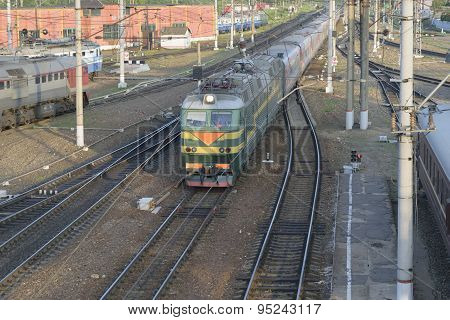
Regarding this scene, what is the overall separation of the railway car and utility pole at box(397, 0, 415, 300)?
201 cm

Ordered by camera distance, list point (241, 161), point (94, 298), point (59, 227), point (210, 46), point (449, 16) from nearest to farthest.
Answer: point (94, 298), point (59, 227), point (241, 161), point (210, 46), point (449, 16)

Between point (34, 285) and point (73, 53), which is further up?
point (73, 53)

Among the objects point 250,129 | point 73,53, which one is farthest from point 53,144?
point 73,53

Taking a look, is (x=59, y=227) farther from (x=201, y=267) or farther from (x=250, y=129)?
(x=250, y=129)

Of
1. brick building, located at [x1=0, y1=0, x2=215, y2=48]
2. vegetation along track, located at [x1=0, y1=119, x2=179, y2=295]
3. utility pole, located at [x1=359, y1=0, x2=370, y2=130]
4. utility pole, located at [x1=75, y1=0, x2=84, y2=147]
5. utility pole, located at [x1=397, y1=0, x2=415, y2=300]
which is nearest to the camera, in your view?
utility pole, located at [x1=397, y1=0, x2=415, y2=300]

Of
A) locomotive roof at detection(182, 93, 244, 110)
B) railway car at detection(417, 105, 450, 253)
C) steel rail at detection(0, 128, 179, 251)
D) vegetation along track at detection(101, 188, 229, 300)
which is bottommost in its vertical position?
vegetation along track at detection(101, 188, 229, 300)

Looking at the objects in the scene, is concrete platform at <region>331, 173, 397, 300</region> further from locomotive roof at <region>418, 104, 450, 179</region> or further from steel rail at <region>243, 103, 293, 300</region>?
locomotive roof at <region>418, 104, 450, 179</region>

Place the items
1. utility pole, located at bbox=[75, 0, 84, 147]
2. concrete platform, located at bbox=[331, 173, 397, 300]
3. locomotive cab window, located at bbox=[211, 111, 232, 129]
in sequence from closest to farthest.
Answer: concrete platform, located at bbox=[331, 173, 397, 300]
locomotive cab window, located at bbox=[211, 111, 232, 129]
utility pole, located at bbox=[75, 0, 84, 147]

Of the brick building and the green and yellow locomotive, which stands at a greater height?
the brick building

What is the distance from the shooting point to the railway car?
16391 millimetres

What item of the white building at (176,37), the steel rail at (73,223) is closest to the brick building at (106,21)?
→ the white building at (176,37)

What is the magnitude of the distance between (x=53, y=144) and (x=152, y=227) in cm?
1258

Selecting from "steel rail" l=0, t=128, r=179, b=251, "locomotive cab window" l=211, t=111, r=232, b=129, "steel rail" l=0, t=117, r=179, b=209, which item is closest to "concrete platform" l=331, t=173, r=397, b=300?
"locomotive cab window" l=211, t=111, r=232, b=129

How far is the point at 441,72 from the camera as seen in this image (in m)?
58.9
